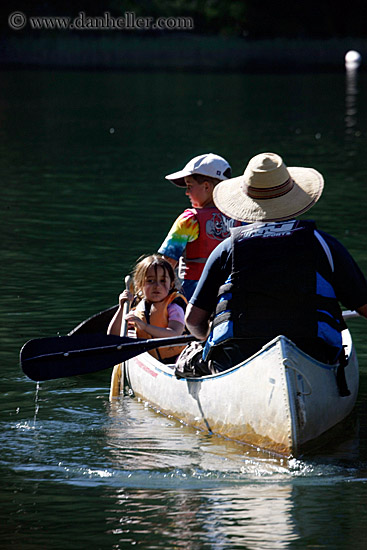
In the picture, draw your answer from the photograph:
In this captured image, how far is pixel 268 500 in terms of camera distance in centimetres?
589

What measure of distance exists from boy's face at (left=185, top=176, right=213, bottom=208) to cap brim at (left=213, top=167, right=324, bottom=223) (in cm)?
143

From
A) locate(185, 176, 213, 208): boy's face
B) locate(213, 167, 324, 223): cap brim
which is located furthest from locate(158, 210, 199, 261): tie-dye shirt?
locate(213, 167, 324, 223): cap brim

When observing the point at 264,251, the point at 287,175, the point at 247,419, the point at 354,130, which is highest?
the point at 354,130

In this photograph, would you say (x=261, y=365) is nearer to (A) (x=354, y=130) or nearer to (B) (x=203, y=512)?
(B) (x=203, y=512)

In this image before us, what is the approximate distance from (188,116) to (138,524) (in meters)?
27.2

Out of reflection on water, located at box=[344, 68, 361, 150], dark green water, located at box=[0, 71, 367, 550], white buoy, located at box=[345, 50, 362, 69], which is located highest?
white buoy, located at box=[345, 50, 362, 69]

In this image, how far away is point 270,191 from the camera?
21.0ft

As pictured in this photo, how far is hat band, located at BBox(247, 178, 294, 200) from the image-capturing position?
6.39 meters

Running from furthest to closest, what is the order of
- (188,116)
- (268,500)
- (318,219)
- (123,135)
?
(188,116) < (123,135) < (318,219) < (268,500)

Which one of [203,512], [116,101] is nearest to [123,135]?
→ [116,101]

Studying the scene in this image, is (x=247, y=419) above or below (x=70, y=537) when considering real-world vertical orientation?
above

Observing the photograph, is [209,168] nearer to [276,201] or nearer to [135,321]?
[135,321]

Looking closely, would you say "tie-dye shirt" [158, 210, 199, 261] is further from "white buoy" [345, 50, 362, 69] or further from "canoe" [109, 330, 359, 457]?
"white buoy" [345, 50, 362, 69]

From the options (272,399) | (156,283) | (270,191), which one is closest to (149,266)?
(156,283)
